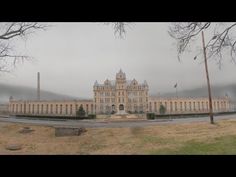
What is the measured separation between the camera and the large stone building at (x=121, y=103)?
7.61 meters

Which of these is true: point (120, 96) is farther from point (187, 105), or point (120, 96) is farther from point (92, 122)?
point (187, 105)

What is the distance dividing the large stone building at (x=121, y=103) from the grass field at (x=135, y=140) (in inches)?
25.6

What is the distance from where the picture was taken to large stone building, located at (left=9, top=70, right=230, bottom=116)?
7.61 meters

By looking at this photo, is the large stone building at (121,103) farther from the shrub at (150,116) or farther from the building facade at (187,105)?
the shrub at (150,116)

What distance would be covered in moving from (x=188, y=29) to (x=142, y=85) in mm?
3027

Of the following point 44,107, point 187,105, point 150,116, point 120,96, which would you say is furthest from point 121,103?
point 44,107

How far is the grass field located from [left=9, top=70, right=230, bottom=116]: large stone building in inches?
25.6

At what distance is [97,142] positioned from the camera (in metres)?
6.52

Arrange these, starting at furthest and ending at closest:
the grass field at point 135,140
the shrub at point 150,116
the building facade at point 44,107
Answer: the shrub at point 150,116, the building facade at point 44,107, the grass field at point 135,140

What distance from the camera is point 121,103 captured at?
9234 mm

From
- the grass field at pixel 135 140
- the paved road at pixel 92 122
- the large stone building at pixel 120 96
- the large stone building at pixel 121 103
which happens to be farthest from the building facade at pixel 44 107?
the large stone building at pixel 120 96

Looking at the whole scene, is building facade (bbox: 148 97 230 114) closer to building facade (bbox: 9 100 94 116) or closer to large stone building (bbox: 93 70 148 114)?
large stone building (bbox: 93 70 148 114)
